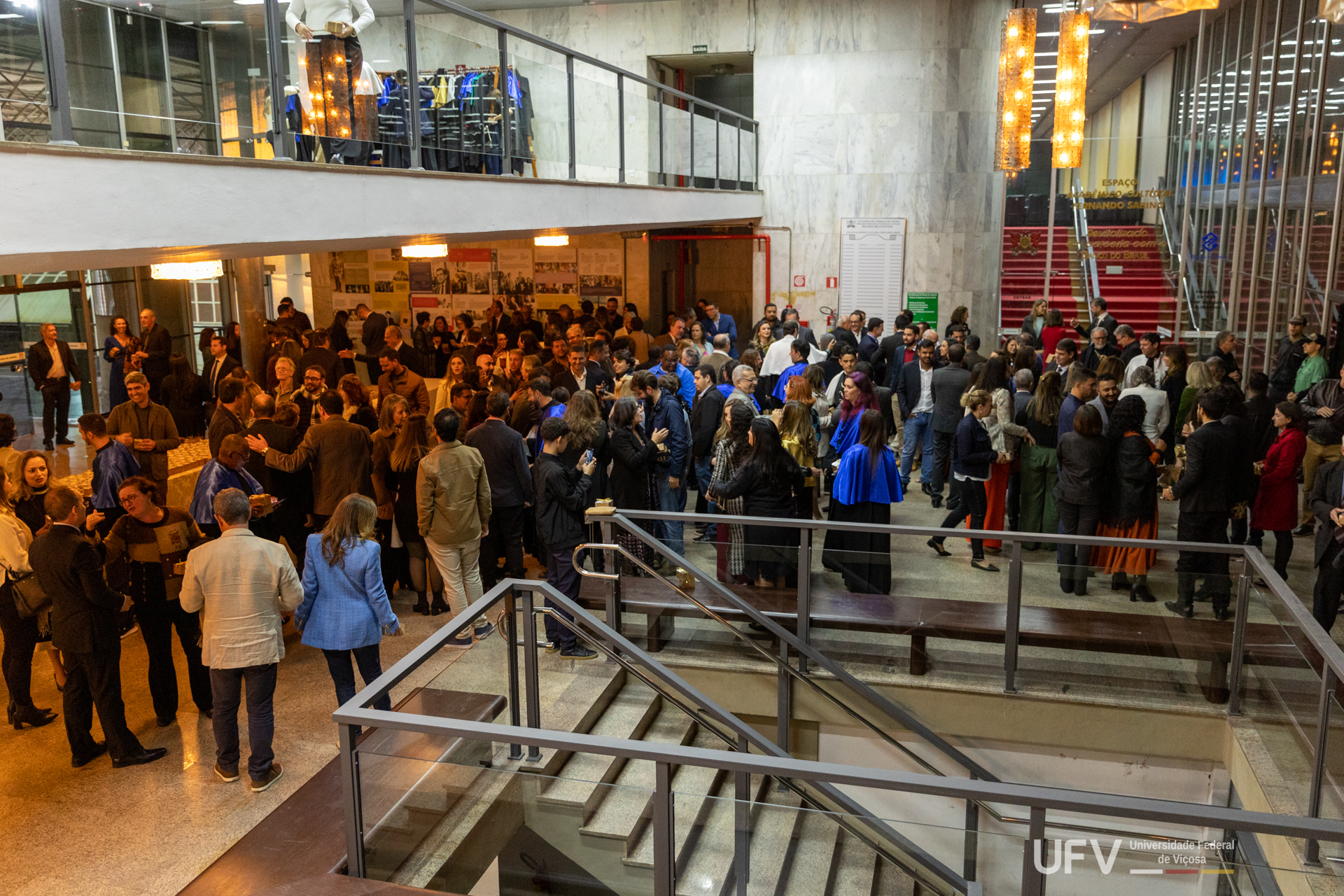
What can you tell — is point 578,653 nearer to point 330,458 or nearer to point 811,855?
point 811,855

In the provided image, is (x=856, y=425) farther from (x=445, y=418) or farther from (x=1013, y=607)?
(x=445, y=418)

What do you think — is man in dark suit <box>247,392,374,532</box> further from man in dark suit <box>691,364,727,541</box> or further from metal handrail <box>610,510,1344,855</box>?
man in dark suit <box>691,364,727,541</box>

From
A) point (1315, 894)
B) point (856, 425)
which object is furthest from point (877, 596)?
point (1315, 894)

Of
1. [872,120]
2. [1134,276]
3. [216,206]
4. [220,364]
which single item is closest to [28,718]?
[216,206]

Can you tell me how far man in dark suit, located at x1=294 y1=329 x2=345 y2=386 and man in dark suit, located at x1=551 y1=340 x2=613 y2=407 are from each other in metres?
2.36

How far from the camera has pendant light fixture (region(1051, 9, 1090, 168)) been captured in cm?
848

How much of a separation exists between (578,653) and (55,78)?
3521mm

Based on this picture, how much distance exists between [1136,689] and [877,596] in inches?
65.4

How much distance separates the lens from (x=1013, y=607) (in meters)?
6.18

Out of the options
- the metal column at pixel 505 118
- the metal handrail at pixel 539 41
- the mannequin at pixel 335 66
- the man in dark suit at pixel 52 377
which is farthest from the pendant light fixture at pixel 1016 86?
the man in dark suit at pixel 52 377

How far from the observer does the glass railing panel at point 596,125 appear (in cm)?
880

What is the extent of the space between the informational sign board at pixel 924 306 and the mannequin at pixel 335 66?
11978 millimetres

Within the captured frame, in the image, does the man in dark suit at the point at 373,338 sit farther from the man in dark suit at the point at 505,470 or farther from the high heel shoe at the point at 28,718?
the high heel shoe at the point at 28,718

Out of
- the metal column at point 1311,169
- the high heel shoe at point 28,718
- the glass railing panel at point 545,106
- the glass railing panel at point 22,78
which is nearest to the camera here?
the glass railing panel at point 22,78
